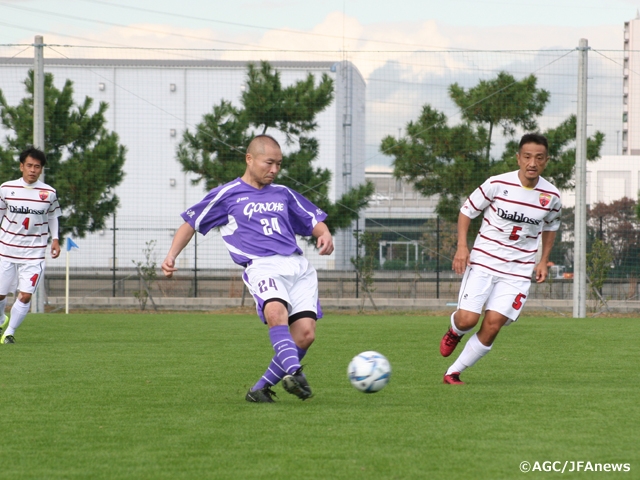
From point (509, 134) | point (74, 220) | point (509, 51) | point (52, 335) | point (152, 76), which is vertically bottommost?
point (52, 335)

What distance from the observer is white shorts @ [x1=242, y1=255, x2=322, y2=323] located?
20.2 ft

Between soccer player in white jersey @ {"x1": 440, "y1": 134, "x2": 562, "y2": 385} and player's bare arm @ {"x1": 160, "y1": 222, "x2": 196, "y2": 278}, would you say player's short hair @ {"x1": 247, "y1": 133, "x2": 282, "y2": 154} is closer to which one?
player's bare arm @ {"x1": 160, "y1": 222, "x2": 196, "y2": 278}

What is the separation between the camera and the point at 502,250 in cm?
743

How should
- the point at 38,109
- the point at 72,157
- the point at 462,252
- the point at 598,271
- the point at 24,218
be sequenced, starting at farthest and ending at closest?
the point at 72,157 → the point at 598,271 → the point at 38,109 → the point at 24,218 → the point at 462,252

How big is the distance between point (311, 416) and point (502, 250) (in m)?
2.57

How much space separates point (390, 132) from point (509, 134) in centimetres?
297

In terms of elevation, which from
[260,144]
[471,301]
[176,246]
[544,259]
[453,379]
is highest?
[260,144]

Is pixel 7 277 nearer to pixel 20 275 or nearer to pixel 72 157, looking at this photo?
pixel 20 275

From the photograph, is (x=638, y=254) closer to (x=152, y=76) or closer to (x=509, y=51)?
(x=509, y=51)

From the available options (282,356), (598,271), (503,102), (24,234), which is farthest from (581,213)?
(282,356)

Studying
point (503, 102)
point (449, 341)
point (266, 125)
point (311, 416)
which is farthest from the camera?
point (266, 125)

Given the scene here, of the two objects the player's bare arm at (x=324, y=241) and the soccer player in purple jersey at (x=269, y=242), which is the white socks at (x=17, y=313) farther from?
the player's bare arm at (x=324, y=241)

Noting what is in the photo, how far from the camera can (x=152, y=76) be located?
4588 centimetres

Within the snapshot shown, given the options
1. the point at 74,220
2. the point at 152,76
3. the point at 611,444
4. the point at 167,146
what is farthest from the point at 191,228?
the point at 152,76
